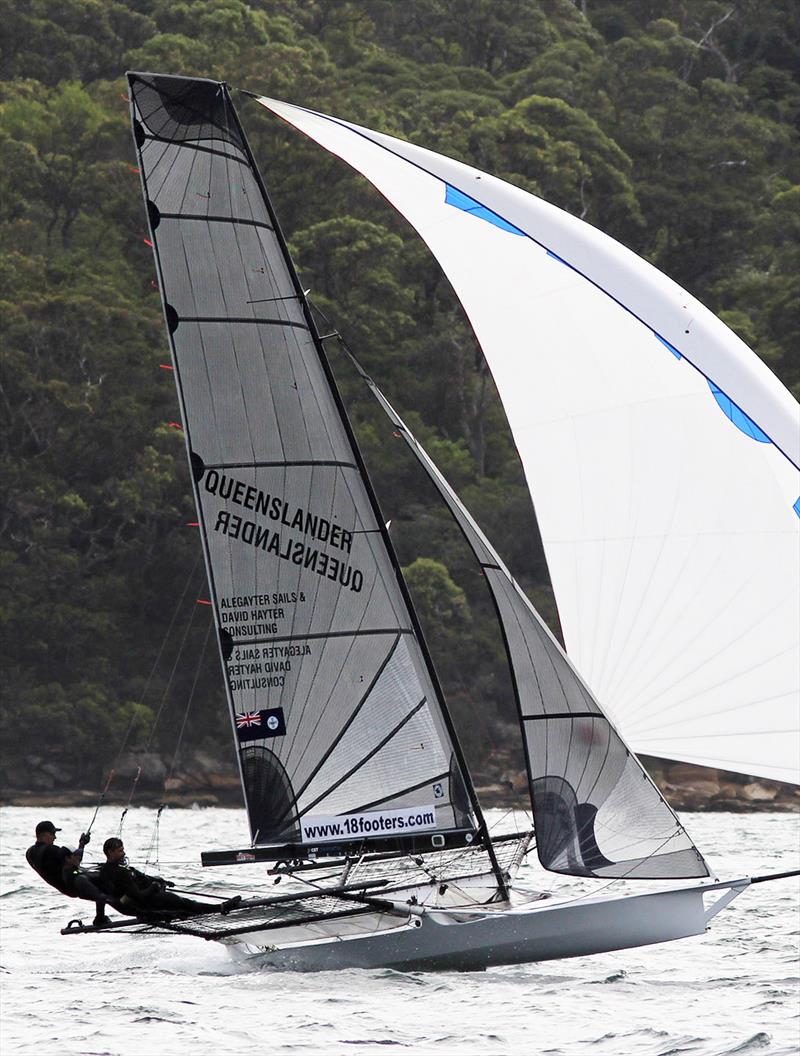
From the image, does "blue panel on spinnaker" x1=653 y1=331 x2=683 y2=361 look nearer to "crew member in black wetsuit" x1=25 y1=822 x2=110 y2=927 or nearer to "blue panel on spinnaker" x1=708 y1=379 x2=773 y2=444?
"blue panel on spinnaker" x1=708 y1=379 x2=773 y2=444

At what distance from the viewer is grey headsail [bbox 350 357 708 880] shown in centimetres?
886

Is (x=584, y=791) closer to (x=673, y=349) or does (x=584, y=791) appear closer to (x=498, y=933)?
(x=498, y=933)

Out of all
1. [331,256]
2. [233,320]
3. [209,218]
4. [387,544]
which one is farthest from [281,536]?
[331,256]

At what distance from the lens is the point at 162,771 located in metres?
29.5

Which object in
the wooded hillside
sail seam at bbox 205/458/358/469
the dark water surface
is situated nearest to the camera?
the dark water surface

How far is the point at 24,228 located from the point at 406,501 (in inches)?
391

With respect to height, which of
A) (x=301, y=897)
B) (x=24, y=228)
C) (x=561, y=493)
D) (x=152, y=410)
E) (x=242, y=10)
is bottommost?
(x=301, y=897)

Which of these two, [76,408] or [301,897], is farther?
[76,408]

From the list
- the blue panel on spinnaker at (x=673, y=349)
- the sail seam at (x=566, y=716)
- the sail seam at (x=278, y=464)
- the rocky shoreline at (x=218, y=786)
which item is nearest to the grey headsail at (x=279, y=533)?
the sail seam at (x=278, y=464)

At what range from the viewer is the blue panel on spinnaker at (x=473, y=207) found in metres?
9.34

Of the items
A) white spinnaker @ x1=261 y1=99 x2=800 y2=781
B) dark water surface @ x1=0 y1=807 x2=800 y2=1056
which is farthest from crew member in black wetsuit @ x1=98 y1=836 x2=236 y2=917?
white spinnaker @ x1=261 y1=99 x2=800 y2=781

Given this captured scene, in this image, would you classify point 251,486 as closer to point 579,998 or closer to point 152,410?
point 579,998

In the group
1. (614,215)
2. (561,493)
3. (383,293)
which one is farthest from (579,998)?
(614,215)

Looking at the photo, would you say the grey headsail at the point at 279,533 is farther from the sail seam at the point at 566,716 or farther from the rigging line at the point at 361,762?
the sail seam at the point at 566,716
